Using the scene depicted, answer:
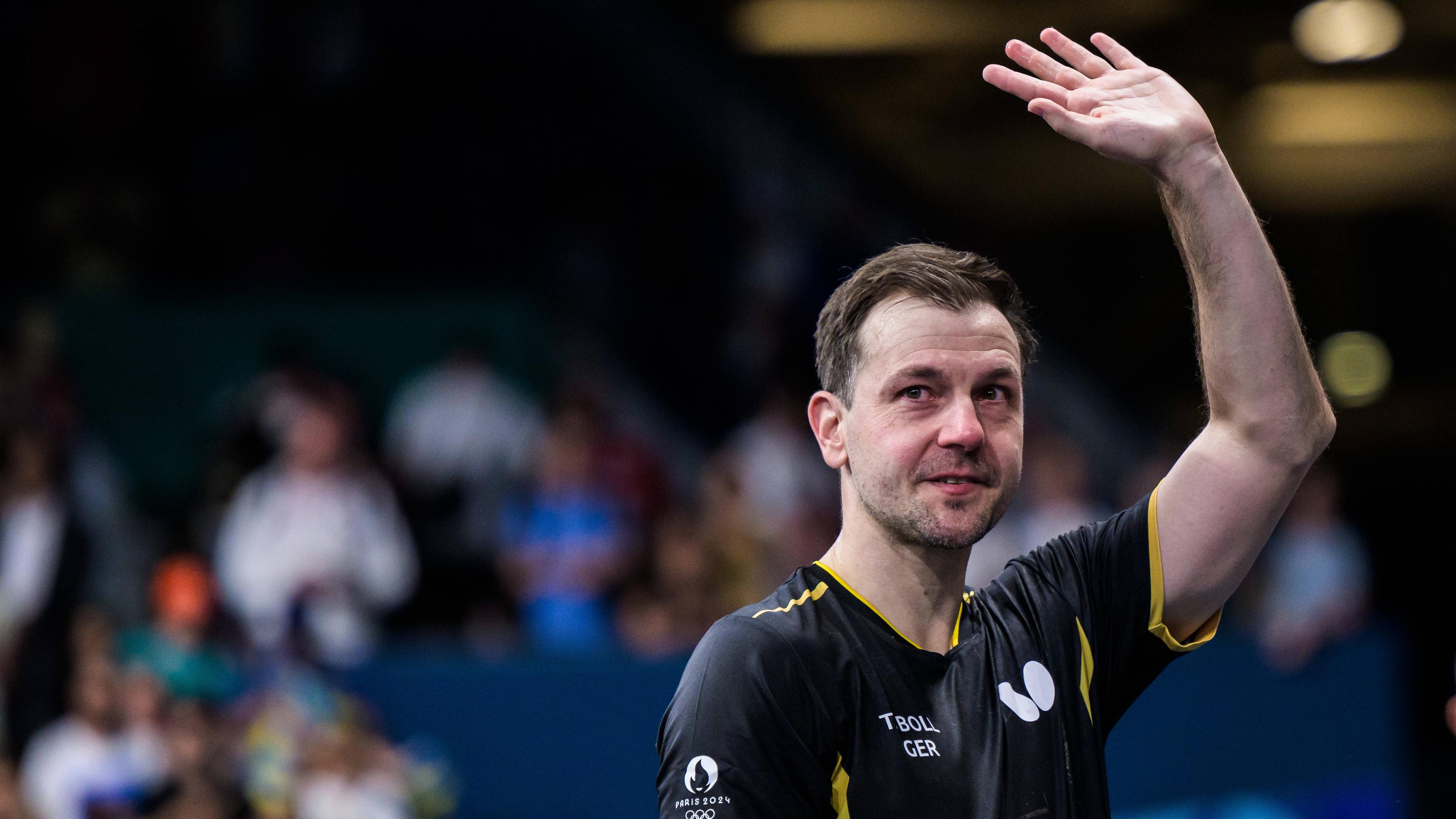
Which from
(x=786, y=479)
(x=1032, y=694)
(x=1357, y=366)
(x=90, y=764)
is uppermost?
(x=1357, y=366)

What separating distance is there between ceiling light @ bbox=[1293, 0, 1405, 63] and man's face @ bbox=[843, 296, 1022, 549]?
11.1m

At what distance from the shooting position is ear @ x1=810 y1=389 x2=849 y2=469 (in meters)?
2.85

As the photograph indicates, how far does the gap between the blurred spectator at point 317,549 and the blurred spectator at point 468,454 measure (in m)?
0.93

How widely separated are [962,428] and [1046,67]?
2.14 feet

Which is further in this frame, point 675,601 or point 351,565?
point 351,565

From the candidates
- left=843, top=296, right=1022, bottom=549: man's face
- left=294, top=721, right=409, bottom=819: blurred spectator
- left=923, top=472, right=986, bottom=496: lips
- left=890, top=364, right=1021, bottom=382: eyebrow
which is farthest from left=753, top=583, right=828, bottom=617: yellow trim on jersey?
left=294, top=721, right=409, bottom=819: blurred spectator

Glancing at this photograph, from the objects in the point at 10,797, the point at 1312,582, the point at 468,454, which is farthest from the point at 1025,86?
the point at 468,454

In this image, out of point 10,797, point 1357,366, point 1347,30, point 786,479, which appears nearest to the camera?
point 10,797

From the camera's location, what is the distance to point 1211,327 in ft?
8.87

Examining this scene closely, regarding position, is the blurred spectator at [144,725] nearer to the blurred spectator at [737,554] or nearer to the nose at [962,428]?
the blurred spectator at [737,554]

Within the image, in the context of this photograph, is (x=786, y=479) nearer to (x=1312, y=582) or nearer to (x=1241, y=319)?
(x=1312, y=582)

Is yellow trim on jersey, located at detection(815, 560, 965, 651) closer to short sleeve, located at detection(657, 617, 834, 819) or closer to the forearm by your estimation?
short sleeve, located at detection(657, 617, 834, 819)

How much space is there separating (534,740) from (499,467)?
1970mm

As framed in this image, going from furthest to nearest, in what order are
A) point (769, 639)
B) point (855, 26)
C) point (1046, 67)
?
point (855, 26), point (1046, 67), point (769, 639)
